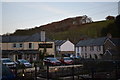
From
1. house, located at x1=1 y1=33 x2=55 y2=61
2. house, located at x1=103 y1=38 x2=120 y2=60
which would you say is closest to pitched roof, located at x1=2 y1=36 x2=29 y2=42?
house, located at x1=1 y1=33 x2=55 y2=61

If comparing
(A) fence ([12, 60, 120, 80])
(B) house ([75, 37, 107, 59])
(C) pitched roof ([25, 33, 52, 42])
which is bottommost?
(A) fence ([12, 60, 120, 80])

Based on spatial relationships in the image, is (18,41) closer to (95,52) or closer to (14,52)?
(14,52)

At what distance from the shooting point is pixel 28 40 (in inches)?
1639

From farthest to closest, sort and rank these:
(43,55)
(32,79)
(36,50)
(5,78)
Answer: (36,50) → (43,55) → (32,79) → (5,78)

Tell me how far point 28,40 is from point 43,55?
648 cm

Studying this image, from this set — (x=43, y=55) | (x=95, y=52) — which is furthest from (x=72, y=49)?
(x=43, y=55)

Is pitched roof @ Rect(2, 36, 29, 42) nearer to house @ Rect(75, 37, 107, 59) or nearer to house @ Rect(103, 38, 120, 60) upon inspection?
house @ Rect(75, 37, 107, 59)

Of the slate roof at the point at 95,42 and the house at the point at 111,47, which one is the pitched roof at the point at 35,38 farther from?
the house at the point at 111,47

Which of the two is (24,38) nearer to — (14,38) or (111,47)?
(14,38)

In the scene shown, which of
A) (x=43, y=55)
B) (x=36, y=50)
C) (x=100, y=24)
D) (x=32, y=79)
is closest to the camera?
(x=32, y=79)

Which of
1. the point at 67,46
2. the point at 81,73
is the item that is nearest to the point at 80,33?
the point at 67,46

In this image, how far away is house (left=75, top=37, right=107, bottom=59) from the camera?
138 feet

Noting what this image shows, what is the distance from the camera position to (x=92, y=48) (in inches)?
1777

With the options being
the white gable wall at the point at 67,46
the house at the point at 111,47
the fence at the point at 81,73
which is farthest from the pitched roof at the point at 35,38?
the fence at the point at 81,73
